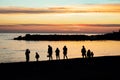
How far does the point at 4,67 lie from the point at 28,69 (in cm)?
181

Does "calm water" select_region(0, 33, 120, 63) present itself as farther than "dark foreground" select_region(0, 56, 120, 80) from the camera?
Yes

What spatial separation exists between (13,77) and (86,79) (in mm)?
4428

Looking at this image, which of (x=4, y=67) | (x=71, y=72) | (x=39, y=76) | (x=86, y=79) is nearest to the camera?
(x=86, y=79)

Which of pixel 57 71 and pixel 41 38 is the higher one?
pixel 41 38

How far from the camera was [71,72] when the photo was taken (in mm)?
19859

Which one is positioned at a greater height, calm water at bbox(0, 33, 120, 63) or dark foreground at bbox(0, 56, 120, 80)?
calm water at bbox(0, 33, 120, 63)

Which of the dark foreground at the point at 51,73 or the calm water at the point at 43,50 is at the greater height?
the calm water at the point at 43,50

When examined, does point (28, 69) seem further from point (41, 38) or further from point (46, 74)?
point (41, 38)

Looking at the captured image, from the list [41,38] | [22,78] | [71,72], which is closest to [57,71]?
[71,72]

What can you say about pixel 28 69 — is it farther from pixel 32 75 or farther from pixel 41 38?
pixel 41 38

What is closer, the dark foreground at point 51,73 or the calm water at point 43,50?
the dark foreground at point 51,73

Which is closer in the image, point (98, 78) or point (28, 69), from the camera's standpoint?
point (98, 78)

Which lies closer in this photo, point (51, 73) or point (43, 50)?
point (51, 73)

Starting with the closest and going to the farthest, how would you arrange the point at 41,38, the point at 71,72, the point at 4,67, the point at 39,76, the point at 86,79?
the point at 86,79 → the point at 39,76 → the point at 71,72 → the point at 4,67 → the point at 41,38
